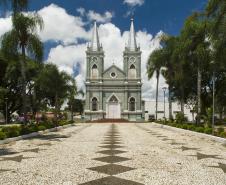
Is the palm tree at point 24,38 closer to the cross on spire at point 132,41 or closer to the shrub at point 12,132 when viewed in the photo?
the shrub at point 12,132

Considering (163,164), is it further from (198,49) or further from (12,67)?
(12,67)

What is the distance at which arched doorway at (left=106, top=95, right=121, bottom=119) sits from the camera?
59.6 m

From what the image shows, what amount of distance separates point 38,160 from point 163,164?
3.65m

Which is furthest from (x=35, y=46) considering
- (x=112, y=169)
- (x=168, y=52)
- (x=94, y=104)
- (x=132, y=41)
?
(x=132, y=41)

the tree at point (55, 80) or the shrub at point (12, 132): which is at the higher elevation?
the tree at point (55, 80)

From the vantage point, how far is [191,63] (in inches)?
1109

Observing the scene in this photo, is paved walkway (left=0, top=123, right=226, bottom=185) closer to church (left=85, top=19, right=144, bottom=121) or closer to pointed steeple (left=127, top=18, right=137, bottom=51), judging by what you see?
church (left=85, top=19, right=144, bottom=121)

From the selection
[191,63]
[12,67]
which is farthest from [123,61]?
[191,63]

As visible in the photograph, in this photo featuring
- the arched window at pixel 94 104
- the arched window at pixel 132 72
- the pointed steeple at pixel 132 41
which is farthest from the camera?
the pointed steeple at pixel 132 41

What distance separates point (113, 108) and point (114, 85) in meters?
4.46

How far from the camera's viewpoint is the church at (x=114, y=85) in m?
59.7

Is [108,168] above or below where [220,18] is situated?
below

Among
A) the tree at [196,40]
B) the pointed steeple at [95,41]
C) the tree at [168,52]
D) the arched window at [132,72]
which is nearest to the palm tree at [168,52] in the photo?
the tree at [168,52]

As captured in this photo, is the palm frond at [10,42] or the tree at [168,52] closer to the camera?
the palm frond at [10,42]
